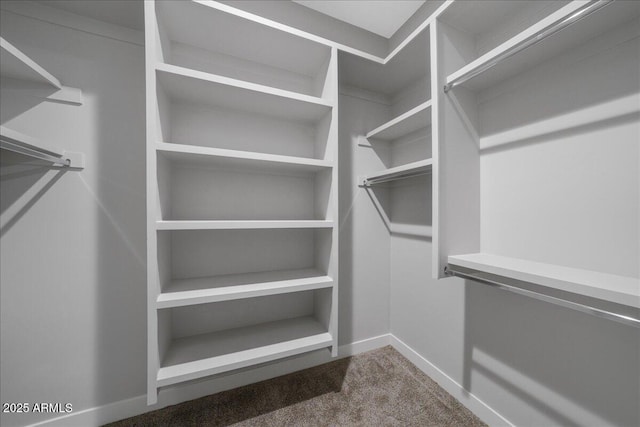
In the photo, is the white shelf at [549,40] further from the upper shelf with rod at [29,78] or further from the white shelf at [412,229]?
the upper shelf with rod at [29,78]

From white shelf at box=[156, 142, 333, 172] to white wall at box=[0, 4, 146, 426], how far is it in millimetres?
331

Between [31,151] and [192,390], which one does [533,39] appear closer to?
[31,151]

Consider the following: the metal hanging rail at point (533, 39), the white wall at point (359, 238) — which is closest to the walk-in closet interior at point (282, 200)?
the metal hanging rail at point (533, 39)

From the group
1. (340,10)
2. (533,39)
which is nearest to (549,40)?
(533,39)

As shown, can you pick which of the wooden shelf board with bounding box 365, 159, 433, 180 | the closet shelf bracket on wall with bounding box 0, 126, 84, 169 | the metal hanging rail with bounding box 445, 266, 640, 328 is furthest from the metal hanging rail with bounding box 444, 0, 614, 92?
the closet shelf bracket on wall with bounding box 0, 126, 84, 169

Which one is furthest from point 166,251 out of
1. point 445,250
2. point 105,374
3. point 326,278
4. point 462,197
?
point 462,197

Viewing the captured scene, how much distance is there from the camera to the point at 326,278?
131 cm

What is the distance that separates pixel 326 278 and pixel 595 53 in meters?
1.42

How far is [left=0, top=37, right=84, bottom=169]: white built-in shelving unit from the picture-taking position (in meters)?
0.88

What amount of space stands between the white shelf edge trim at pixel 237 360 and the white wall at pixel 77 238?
1.28ft

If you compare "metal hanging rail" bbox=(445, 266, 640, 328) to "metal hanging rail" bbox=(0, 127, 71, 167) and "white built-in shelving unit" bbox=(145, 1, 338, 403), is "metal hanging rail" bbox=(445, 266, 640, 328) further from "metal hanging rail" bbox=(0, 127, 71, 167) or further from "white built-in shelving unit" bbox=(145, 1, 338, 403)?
"metal hanging rail" bbox=(0, 127, 71, 167)

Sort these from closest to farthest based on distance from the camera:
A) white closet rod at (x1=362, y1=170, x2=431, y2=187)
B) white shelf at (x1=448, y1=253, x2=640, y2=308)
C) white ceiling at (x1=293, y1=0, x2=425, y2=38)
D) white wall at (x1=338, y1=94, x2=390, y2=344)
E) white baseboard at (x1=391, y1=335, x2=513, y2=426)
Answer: white shelf at (x1=448, y1=253, x2=640, y2=308) < white baseboard at (x1=391, y1=335, x2=513, y2=426) < white closet rod at (x1=362, y1=170, x2=431, y2=187) < white ceiling at (x1=293, y1=0, x2=425, y2=38) < white wall at (x1=338, y1=94, x2=390, y2=344)

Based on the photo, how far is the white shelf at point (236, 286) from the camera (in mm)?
1043

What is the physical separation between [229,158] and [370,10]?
137 cm
